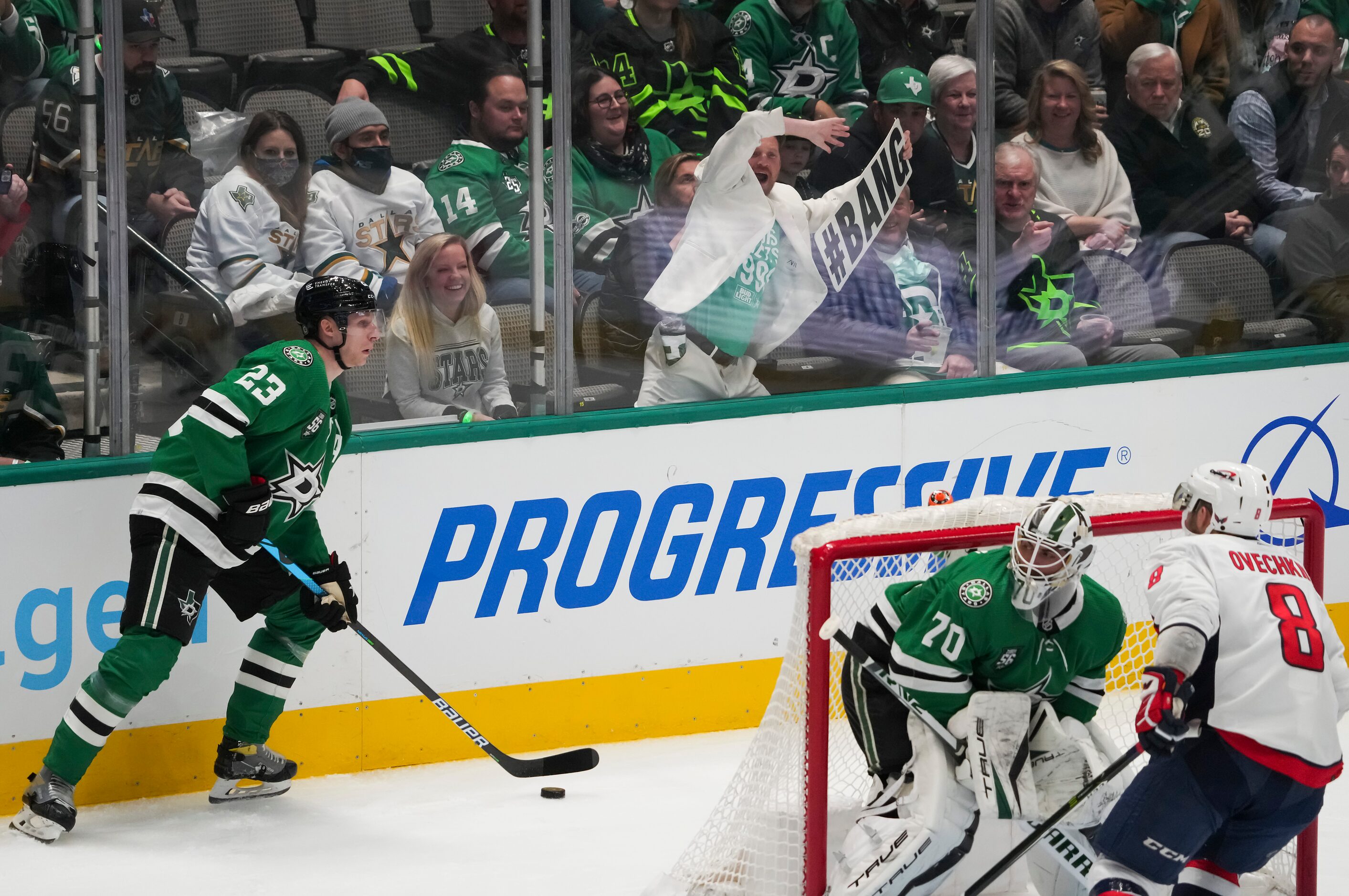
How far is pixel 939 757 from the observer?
3221mm

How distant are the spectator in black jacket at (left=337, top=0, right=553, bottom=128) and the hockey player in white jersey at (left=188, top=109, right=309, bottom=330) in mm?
188

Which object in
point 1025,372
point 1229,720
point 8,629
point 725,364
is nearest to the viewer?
point 1229,720

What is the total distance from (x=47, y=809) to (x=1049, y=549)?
6.90ft

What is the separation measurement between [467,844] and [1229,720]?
169 centimetres

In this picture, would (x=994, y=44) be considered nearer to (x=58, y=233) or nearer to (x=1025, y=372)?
(x=1025, y=372)

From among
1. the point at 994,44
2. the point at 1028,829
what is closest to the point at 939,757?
the point at 1028,829

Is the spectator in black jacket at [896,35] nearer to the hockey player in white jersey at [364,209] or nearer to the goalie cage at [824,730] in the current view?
the hockey player in white jersey at [364,209]

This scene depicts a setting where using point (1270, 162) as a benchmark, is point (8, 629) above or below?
below

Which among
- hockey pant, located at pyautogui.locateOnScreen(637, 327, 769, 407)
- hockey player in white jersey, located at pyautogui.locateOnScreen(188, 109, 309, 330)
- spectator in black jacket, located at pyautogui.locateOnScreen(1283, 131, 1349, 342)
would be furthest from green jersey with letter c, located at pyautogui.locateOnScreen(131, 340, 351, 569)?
spectator in black jacket, located at pyautogui.locateOnScreen(1283, 131, 1349, 342)

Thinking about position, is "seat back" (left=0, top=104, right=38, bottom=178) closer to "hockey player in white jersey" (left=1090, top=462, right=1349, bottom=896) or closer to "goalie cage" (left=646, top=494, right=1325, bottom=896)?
"goalie cage" (left=646, top=494, right=1325, bottom=896)

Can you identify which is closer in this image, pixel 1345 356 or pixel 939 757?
pixel 939 757

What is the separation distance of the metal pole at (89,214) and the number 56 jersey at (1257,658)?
92.1 inches

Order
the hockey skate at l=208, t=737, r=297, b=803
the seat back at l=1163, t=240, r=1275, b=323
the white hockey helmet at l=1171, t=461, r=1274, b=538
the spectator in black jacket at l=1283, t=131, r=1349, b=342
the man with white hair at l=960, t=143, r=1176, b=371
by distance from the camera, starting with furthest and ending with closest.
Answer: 1. the spectator in black jacket at l=1283, t=131, r=1349, b=342
2. the seat back at l=1163, t=240, r=1275, b=323
3. the man with white hair at l=960, t=143, r=1176, b=371
4. the hockey skate at l=208, t=737, r=297, b=803
5. the white hockey helmet at l=1171, t=461, r=1274, b=538

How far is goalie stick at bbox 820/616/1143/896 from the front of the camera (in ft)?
10.3
